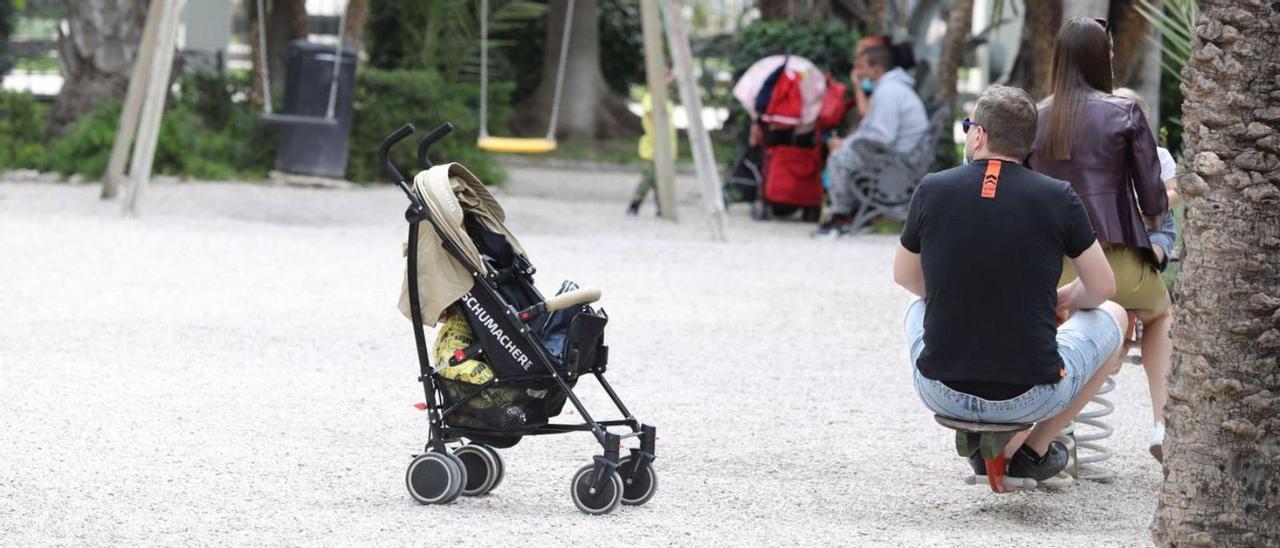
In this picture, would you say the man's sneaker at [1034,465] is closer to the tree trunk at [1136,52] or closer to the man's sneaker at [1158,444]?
the man's sneaker at [1158,444]

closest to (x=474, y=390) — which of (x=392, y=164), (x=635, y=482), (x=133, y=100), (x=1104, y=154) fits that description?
(x=635, y=482)

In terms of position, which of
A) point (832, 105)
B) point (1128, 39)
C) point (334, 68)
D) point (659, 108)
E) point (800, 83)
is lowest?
point (334, 68)

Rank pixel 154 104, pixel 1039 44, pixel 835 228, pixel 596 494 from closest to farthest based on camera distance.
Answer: pixel 596 494 → pixel 154 104 → pixel 835 228 → pixel 1039 44

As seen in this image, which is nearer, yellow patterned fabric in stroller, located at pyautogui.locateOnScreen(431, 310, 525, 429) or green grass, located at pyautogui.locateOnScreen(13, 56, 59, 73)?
yellow patterned fabric in stroller, located at pyautogui.locateOnScreen(431, 310, 525, 429)

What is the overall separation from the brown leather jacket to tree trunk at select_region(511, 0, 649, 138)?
1682cm

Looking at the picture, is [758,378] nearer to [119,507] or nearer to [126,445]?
[126,445]

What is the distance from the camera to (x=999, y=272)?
4633 millimetres

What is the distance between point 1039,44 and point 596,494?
9366 millimetres

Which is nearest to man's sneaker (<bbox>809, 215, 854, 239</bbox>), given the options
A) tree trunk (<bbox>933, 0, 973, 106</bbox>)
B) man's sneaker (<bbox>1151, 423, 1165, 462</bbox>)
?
tree trunk (<bbox>933, 0, 973, 106</bbox>)

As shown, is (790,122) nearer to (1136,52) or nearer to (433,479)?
(1136,52)

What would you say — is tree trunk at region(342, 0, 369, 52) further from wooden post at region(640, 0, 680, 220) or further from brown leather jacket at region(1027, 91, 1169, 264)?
brown leather jacket at region(1027, 91, 1169, 264)

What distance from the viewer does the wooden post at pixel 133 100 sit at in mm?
12498

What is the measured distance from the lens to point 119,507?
15.8 feet

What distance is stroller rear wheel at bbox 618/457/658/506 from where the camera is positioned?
Answer: 16.5ft
